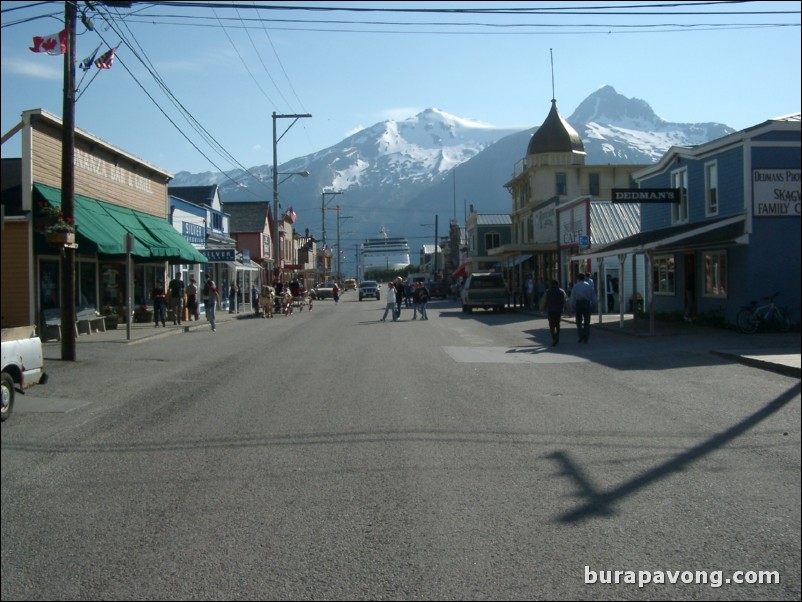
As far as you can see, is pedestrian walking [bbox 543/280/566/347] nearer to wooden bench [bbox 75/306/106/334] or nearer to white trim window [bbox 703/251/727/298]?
white trim window [bbox 703/251/727/298]

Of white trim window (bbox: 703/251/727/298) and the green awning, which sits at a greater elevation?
the green awning

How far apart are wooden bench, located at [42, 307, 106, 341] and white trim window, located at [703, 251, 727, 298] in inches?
667

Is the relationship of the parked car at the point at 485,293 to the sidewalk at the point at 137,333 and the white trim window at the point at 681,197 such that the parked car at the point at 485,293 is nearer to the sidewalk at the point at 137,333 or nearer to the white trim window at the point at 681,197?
the sidewalk at the point at 137,333

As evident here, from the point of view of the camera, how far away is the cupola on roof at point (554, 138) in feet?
194

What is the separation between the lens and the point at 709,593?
154 inches

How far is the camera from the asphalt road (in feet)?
14.1

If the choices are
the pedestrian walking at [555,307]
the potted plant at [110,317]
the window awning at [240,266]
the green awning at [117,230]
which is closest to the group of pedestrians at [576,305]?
the pedestrian walking at [555,307]

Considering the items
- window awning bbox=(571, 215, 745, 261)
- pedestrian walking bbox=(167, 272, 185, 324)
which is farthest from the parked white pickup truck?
pedestrian walking bbox=(167, 272, 185, 324)

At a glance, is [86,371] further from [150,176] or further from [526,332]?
[150,176]

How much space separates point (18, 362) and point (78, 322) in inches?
546

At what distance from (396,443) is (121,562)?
11.8 feet

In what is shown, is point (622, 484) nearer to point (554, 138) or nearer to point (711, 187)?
point (711, 187)

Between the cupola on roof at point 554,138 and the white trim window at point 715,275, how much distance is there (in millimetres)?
38413

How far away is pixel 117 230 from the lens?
2442 cm
